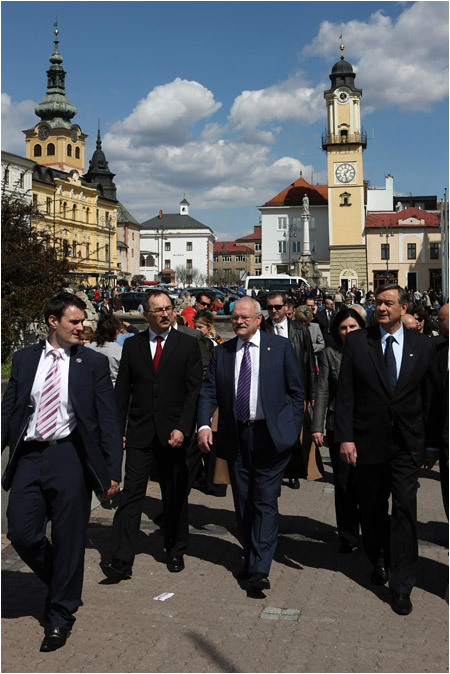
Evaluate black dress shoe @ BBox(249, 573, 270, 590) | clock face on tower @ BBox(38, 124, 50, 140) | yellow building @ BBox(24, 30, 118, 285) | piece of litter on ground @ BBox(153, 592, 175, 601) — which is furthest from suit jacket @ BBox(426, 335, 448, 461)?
clock face on tower @ BBox(38, 124, 50, 140)

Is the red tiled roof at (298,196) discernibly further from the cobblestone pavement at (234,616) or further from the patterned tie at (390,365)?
the patterned tie at (390,365)

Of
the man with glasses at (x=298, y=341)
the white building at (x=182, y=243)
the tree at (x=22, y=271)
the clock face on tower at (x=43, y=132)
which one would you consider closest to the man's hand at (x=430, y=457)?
the man with glasses at (x=298, y=341)

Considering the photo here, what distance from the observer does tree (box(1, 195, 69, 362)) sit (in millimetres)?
15023

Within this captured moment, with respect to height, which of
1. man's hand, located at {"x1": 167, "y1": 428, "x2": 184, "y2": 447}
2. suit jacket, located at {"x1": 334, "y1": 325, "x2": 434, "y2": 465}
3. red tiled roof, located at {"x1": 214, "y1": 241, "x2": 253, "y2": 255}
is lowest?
man's hand, located at {"x1": 167, "y1": 428, "x2": 184, "y2": 447}

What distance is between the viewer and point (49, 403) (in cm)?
509

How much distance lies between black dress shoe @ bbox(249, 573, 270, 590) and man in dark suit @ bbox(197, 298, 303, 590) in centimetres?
18

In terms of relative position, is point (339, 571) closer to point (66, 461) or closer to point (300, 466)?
point (300, 466)

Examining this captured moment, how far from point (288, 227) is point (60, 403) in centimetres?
10414

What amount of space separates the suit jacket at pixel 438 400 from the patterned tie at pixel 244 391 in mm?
1318

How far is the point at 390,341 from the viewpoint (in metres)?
5.85

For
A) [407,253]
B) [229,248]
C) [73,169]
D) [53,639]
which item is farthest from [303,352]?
[229,248]

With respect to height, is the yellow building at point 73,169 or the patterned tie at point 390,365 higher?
the yellow building at point 73,169

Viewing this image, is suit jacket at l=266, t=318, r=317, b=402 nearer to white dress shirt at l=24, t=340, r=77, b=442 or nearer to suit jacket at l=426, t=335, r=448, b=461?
suit jacket at l=426, t=335, r=448, b=461

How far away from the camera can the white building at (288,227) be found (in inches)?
4131
